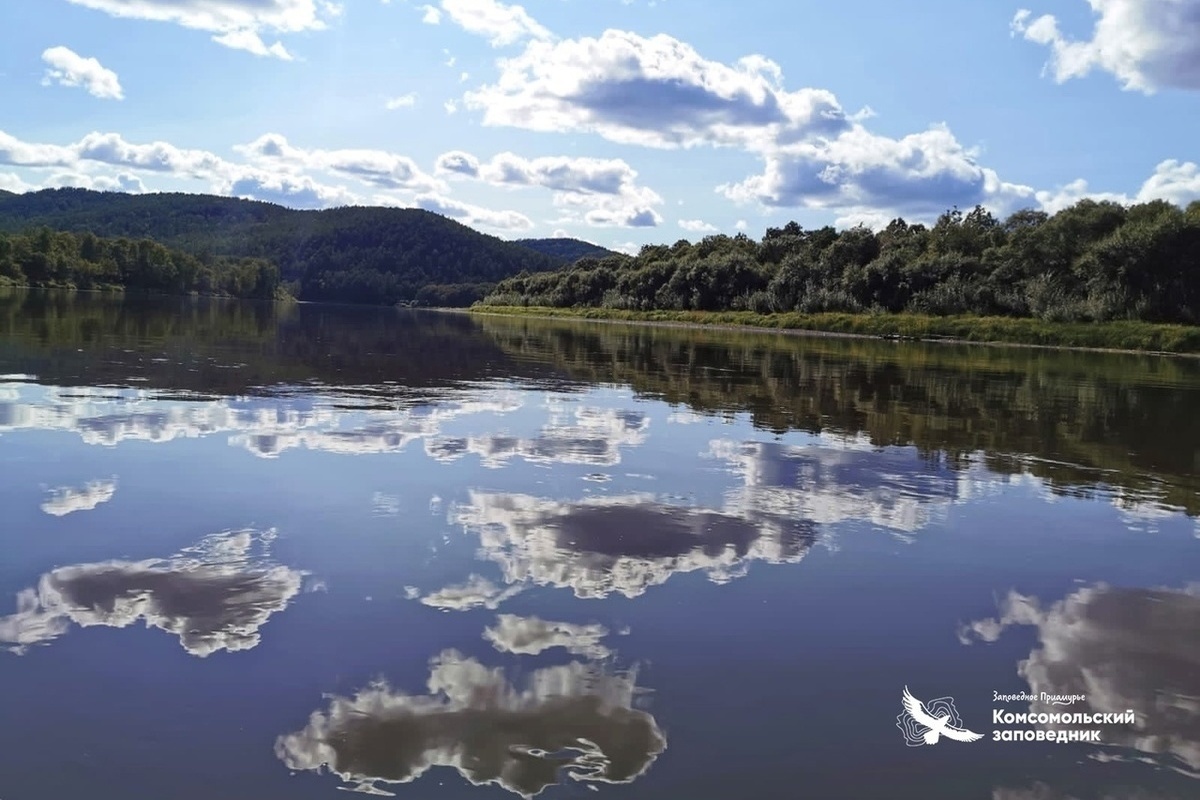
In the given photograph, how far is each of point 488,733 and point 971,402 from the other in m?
25.5

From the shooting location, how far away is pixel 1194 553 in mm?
11930

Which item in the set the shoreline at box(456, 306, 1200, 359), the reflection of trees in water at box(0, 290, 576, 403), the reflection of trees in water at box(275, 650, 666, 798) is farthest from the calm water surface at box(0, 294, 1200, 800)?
the shoreline at box(456, 306, 1200, 359)

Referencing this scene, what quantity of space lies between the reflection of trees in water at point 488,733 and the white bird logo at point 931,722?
5.88ft

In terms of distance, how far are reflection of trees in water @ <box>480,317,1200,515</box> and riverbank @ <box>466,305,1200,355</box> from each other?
18025 millimetres

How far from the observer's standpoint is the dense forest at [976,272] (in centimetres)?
7456

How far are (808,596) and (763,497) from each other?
455 cm

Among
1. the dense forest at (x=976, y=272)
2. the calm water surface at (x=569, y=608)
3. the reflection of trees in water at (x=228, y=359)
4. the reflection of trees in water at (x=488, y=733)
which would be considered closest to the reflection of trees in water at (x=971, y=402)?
the calm water surface at (x=569, y=608)

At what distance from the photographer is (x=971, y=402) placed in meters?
28.7

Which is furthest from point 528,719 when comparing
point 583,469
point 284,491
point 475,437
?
point 475,437

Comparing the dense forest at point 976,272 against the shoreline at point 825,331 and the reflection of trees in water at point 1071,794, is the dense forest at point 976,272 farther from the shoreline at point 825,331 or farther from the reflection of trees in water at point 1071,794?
the reflection of trees in water at point 1071,794

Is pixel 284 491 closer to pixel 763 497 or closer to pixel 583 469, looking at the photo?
pixel 583 469

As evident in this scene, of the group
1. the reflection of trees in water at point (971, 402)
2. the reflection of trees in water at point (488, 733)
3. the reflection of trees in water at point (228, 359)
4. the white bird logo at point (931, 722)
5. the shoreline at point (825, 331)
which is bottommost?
the reflection of trees in water at point (488, 733)

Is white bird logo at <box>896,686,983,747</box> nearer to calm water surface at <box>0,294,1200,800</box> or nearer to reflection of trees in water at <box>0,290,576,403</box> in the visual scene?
calm water surface at <box>0,294,1200,800</box>

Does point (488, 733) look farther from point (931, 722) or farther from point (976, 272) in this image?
point (976, 272)
